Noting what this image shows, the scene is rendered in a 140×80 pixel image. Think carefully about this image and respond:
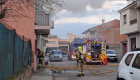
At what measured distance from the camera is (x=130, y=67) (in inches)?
268

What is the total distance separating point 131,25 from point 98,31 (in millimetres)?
32598

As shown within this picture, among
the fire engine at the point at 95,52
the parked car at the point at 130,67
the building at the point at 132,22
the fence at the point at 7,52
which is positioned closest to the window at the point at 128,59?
the parked car at the point at 130,67

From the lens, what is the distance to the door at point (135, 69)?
625 cm

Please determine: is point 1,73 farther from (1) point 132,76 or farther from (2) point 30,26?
(2) point 30,26

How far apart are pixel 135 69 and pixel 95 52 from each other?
17.7m

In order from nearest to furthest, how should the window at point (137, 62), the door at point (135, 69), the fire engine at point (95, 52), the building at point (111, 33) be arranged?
the door at point (135, 69) → the window at point (137, 62) → the fire engine at point (95, 52) → the building at point (111, 33)

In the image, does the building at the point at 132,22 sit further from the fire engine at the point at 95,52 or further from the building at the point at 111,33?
the building at the point at 111,33

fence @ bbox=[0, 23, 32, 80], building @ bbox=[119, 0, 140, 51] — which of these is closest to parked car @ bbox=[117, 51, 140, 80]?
fence @ bbox=[0, 23, 32, 80]

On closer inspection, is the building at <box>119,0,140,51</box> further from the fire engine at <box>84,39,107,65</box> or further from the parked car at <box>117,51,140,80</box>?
the parked car at <box>117,51,140,80</box>

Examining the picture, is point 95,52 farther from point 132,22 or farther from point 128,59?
point 128,59

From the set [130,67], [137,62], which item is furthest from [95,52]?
[137,62]

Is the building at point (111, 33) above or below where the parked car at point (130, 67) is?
above

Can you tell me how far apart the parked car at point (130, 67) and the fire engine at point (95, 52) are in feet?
53.0

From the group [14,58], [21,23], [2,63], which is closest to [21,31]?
[21,23]
